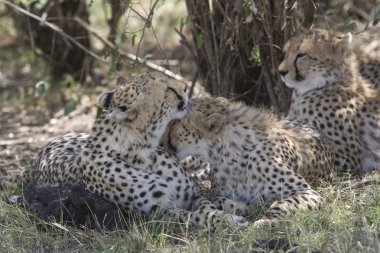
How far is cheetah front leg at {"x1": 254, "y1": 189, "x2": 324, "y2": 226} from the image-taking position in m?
4.18

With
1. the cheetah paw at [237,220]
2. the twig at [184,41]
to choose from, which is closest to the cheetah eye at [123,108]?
the cheetah paw at [237,220]

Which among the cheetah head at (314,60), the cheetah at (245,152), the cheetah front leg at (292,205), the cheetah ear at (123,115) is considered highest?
the cheetah head at (314,60)

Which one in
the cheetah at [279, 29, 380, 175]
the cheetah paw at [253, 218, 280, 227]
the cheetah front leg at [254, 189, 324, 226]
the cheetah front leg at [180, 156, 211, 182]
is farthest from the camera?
the cheetah at [279, 29, 380, 175]

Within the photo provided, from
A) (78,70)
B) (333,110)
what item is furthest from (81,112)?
(333,110)

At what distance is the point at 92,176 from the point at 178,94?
0.62m

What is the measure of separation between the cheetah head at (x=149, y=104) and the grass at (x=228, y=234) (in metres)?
0.53

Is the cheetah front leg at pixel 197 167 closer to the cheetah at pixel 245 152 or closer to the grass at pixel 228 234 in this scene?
the cheetah at pixel 245 152

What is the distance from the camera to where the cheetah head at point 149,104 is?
15.1 feet

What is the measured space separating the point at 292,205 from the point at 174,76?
1.22 meters

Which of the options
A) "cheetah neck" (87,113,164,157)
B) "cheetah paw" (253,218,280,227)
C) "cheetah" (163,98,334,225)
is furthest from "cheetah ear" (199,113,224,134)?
"cheetah paw" (253,218,280,227)

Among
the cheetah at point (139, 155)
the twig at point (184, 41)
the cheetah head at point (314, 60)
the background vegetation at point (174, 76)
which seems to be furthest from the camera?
the twig at point (184, 41)

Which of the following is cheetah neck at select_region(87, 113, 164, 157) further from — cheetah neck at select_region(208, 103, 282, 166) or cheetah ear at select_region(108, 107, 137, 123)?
cheetah neck at select_region(208, 103, 282, 166)

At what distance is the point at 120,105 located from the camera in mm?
4582

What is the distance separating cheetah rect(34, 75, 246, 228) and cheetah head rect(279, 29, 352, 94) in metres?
1.01
